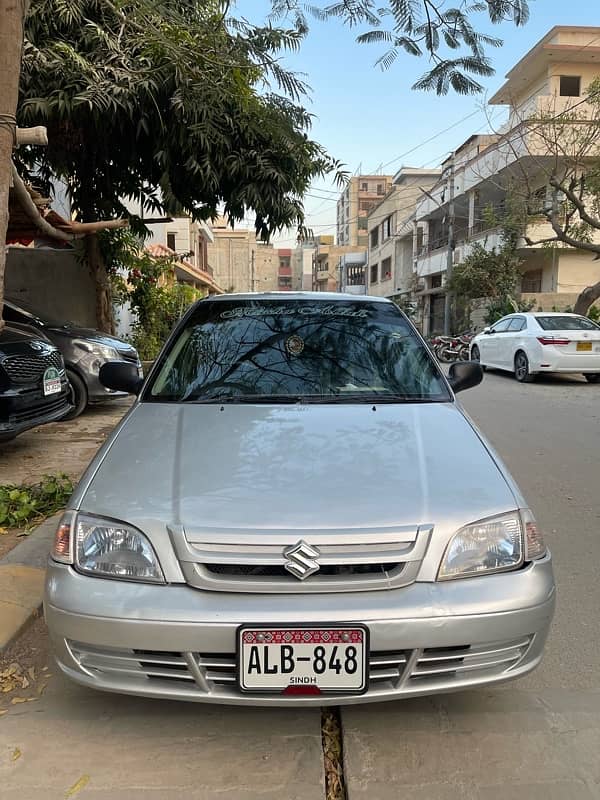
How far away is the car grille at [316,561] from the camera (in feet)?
6.24

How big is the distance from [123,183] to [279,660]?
823 cm

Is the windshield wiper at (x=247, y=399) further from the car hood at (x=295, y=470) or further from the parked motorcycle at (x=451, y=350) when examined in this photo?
the parked motorcycle at (x=451, y=350)

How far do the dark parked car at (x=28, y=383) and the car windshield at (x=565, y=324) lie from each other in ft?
28.6

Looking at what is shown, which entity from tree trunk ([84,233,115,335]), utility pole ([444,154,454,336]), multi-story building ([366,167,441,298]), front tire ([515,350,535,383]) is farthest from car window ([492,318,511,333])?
multi-story building ([366,167,441,298])

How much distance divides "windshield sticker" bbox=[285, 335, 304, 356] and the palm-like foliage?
4.13 m

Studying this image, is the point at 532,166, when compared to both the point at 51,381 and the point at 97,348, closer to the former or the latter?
the point at 97,348

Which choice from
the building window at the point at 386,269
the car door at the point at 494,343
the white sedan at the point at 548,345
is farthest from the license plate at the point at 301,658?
the building window at the point at 386,269

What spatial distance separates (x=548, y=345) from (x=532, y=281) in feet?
55.7

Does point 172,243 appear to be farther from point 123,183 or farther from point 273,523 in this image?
point 273,523

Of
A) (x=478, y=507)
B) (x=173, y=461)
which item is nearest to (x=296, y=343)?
(x=173, y=461)

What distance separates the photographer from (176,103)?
6637 millimetres

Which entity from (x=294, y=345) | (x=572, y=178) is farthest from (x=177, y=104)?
(x=572, y=178)

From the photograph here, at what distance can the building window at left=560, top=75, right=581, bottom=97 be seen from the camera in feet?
81.9

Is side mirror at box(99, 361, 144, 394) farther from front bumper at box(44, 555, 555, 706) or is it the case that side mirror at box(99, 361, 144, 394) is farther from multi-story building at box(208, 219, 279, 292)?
multi-story building at box(208, 219, 279, 292)
